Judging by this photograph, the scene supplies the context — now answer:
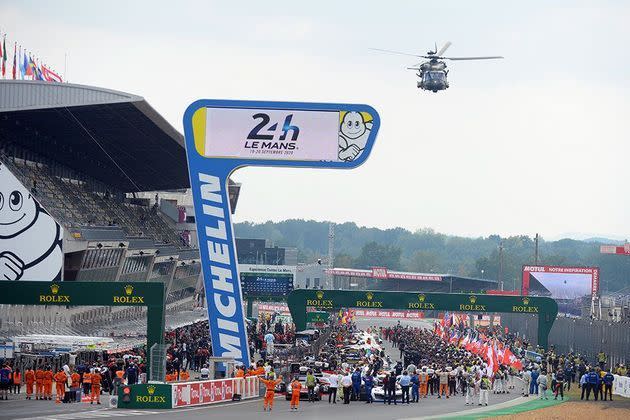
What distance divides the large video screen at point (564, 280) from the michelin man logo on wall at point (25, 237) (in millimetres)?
60130

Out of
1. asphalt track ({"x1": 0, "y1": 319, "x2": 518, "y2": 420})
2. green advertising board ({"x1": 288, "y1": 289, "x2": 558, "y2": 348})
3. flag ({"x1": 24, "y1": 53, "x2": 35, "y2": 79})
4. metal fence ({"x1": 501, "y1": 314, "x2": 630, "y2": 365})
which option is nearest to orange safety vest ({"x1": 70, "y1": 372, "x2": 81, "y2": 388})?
asphalt track ({"x1": 0, "y1": 319, "x2": 518, "y2": 420})

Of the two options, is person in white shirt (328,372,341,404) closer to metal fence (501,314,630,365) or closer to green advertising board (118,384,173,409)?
green advertising board (118,384,173,409)

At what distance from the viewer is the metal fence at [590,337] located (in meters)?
54.0

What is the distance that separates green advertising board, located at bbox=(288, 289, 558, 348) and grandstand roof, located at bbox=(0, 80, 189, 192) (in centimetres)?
1226

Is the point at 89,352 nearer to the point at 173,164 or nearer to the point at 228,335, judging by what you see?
the point at 228,335

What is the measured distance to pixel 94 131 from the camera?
206 ft

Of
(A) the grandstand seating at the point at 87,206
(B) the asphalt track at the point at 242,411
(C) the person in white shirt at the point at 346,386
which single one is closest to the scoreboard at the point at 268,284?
(A) the grandstand seating at the point at 87,206

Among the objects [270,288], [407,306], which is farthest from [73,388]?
[270,288]

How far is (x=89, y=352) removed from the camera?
1773 inches

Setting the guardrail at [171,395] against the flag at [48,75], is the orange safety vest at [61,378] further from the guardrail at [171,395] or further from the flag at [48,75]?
the flag at [48,75]

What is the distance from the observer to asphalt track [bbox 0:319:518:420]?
96.2 ft

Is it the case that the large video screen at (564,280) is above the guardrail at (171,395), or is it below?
above

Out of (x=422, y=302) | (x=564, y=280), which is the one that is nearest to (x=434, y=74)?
(x=422, y=302)

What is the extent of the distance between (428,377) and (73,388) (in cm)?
1425
